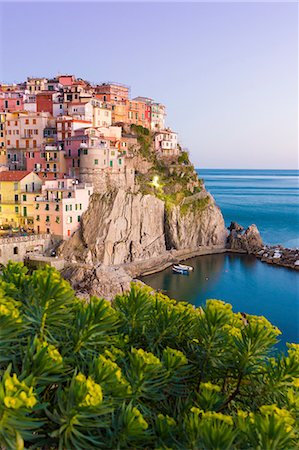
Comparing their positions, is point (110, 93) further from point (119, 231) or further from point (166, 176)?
point (119, 231)

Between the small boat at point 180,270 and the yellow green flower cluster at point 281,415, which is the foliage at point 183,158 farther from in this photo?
the yellow green flower cluster at point 281,415

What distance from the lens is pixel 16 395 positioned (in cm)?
384

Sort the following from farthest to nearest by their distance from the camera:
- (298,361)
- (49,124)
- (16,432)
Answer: (49,124)
(298,361)
(16,432)

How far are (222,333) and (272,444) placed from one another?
1924mm

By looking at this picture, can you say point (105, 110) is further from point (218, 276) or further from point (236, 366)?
point (236, 366)

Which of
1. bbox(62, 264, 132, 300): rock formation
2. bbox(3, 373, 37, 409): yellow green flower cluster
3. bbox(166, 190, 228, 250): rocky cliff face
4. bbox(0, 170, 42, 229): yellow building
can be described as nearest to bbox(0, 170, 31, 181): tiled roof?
bbox(0, 170, 42, 229): yellow building

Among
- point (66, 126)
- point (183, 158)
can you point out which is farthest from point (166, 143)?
point (66, 126)

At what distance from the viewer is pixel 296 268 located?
137 ft

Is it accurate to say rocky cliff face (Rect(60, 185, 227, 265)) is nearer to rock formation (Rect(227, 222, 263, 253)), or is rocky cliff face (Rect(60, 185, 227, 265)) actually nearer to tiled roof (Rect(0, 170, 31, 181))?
rock formation (Rect(227, 222, 263, 253))

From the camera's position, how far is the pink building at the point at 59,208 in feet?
113

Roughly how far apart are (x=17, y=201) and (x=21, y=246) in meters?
5.54

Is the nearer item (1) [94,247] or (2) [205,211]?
(1) [94,247]

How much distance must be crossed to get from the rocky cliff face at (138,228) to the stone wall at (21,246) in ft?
5.43

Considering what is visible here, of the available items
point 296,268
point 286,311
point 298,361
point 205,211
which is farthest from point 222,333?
point 205,211
